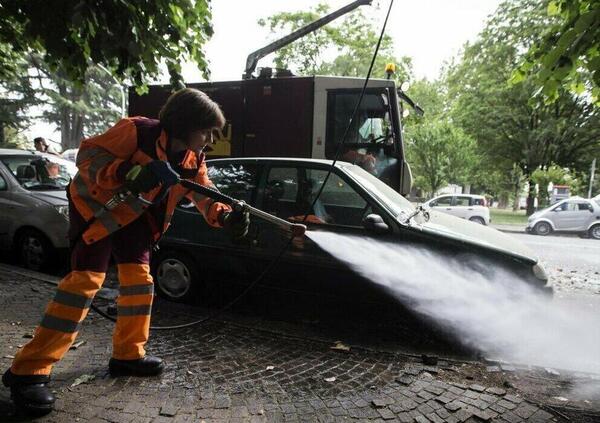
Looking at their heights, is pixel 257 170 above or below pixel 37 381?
above

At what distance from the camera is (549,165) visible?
1105 inches

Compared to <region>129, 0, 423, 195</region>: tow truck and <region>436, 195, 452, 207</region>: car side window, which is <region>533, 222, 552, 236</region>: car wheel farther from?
<region>129, 0, 423, 195</region>: tow truck

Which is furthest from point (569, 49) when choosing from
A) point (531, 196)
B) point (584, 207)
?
point (531, 196)

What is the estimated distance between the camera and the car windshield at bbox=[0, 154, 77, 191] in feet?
19.8

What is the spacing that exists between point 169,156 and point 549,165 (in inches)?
1210

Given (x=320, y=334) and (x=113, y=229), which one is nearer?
(x=113, y=229)

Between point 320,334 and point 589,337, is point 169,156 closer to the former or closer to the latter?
point 320,334

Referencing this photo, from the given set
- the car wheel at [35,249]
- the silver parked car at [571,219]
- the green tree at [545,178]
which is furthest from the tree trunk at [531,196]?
the car wheel at [35,249]

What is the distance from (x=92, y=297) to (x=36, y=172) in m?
4.67

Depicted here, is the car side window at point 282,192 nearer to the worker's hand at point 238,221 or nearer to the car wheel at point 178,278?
the car wheel at point 178,278

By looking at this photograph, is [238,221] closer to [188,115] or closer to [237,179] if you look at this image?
[188,115]

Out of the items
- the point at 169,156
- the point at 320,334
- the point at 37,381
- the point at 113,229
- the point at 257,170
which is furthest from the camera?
the point at 257,170

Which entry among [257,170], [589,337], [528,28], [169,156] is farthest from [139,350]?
[528,28]

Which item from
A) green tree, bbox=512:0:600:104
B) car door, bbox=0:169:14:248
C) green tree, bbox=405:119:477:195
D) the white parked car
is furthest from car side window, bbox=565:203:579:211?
car door, bbox=0:169:14:248
